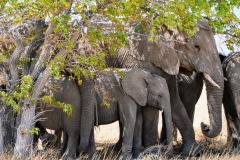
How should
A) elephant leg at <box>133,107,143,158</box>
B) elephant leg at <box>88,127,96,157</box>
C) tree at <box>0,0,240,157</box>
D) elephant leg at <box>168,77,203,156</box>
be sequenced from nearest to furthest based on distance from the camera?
tree at <box>0,0,240,157</box>
elephant leg at <box>88,127,96,157</box>
elephant leg at <box>133,107,143,158</box>
elephant leg at <box>168,77,203,156</box>

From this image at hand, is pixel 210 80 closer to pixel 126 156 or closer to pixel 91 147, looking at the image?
pixel 126 156

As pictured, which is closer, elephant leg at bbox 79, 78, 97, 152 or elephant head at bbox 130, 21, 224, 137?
elephant leg at bbox 79, 78, 97, 152

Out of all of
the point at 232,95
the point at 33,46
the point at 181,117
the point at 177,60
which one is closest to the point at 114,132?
the point at 181,117

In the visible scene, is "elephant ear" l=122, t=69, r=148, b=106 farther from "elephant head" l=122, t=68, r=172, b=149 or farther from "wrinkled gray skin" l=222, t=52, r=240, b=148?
"wrinkled gray skin" l=222, t=52, r=240, b=148

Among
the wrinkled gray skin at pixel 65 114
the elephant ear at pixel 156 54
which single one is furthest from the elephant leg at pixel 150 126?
the wrinkled gray skin at pixel 65 114

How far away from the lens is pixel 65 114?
1169 centimetres

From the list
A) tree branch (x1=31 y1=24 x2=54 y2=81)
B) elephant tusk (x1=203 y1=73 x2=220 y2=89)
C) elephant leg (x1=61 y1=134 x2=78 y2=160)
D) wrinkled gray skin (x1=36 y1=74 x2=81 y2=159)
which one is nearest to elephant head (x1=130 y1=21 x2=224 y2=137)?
elephant tusk (x1=203 y1=73 x2=220 y2=89)

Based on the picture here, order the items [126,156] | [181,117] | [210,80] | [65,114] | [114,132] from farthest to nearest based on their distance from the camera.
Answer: [114,132] < [181,117] < [210,80] < [65,114] < [126,156]

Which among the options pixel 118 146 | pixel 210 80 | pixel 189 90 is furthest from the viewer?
pixel 189 90

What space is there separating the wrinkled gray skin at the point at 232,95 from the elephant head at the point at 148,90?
1.58 metres

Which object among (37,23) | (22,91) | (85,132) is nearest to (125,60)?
(85,132)

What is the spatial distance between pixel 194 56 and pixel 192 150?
5.74ft

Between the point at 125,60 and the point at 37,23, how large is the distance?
249 centimetres

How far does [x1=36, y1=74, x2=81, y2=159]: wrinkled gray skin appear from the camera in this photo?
11.6 m
